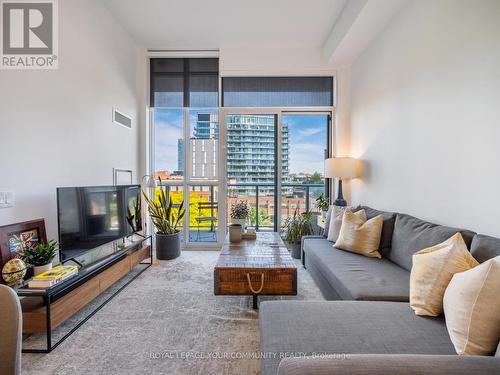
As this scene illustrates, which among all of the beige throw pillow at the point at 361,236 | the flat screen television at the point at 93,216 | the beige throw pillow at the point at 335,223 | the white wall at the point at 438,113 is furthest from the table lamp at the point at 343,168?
the flat screen television at the point at 93,216

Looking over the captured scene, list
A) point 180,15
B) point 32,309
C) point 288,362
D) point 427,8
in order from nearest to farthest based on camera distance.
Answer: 1. point 288,362
2. point 32,309
3. point 427,8
4. point 180,15

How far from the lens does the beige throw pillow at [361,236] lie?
2.41 metres

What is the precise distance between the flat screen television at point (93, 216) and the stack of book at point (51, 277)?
26 cm

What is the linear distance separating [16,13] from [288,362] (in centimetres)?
311

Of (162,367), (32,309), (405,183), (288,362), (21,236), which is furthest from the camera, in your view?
(405,183)

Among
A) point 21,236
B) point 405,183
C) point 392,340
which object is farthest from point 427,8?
point 21,236

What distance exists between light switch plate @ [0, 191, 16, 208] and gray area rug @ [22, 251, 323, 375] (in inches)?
42.1

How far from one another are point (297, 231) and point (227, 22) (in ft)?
10.3

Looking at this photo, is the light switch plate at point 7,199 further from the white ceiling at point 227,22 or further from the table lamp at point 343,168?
the table lamp at point 343,168

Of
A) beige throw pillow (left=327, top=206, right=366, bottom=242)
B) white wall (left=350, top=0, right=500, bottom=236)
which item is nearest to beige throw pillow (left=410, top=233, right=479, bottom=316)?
white wall (left=350, top=0, right=500, bottom=236)

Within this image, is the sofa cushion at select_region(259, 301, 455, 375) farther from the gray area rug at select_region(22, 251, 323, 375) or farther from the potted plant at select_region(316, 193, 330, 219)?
the potted plant at select_region(316, 193, 330, 219)

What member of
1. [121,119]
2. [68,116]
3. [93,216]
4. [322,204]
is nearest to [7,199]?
[93,216]

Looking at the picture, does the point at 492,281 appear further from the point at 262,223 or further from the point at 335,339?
the point at 262,223

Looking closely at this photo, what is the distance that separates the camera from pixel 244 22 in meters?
3.34
